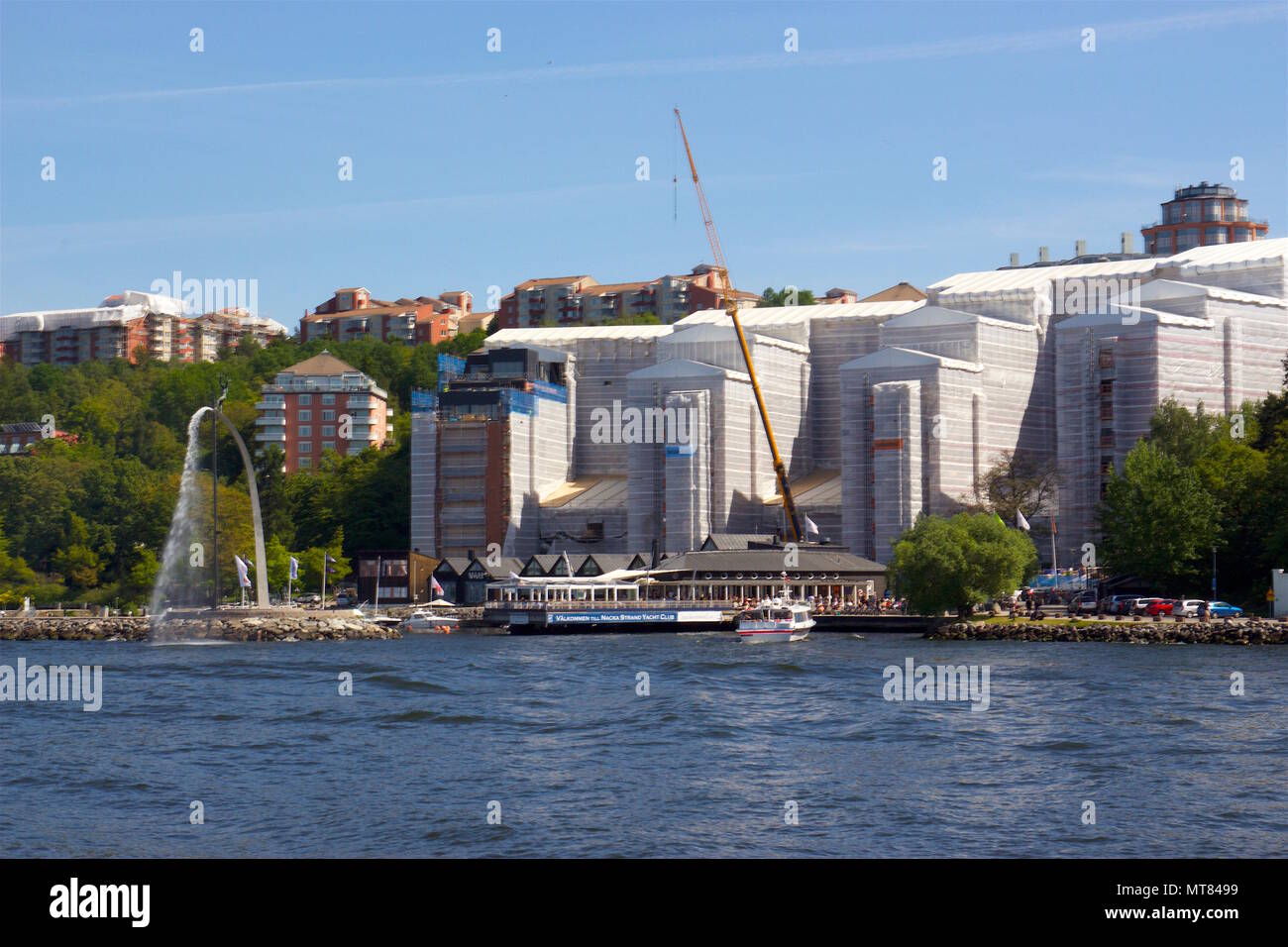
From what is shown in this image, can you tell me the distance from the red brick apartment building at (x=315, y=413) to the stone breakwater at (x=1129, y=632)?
4023 inches

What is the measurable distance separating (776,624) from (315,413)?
101060 millimetres

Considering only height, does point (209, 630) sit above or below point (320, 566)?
below

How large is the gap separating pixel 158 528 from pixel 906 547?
68.1 meters

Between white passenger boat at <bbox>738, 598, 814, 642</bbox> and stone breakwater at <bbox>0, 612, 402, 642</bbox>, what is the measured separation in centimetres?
2239

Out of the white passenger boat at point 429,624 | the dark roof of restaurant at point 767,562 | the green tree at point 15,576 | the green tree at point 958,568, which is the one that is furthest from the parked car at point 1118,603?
the green tree at point 15,576

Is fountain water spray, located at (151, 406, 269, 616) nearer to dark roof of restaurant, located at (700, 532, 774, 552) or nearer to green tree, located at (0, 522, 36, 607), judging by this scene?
green tree, located at (0, 522, 36, 607)

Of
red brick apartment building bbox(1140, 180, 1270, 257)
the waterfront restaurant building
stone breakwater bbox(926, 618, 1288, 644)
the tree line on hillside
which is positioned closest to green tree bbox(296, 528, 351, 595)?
the tree line on hillside

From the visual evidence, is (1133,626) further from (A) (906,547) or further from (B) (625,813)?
(B) (625,813)

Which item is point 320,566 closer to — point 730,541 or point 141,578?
point 141,578

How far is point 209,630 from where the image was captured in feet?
294

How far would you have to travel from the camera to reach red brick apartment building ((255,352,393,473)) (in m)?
175

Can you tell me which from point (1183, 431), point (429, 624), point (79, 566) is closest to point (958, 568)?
point (1183, 431)

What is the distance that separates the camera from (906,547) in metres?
90.1
